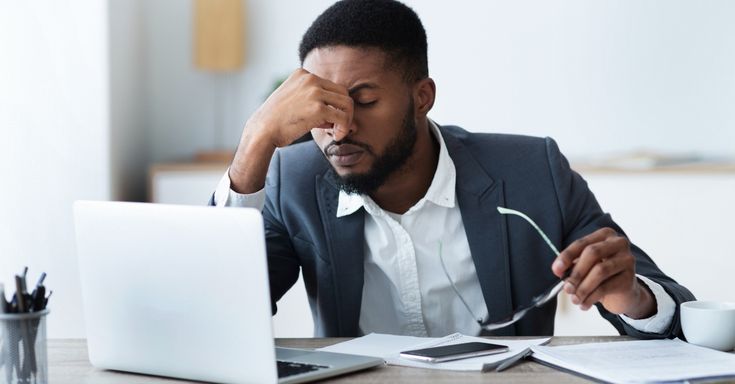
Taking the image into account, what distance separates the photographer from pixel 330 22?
1903 millimetres

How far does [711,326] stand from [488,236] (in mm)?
498

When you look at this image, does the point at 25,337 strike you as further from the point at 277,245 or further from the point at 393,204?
the point at 393,204

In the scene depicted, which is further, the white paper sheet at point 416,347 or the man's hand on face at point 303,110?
the man's hand on face at point 303,110

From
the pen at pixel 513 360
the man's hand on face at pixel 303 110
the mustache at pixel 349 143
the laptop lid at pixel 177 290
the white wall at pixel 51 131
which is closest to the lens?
the laptop lid at pixel 177 290

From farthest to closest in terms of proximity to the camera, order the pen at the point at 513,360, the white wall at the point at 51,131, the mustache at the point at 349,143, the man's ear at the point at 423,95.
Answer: the white wall at the point at 51,131, the man's ear at the point at 423,95, the mustache at the point at 349,143, the pen at the point at 513,360

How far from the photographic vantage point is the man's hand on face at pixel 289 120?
173 centimetres

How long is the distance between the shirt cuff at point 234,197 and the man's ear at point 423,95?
0.41 metres

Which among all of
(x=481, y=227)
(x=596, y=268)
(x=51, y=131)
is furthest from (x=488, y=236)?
(x=51, y=131)

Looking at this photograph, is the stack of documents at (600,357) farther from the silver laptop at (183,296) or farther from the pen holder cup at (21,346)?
the pen holder cup at (21,346)

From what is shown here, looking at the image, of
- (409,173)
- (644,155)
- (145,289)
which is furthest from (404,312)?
(644,155)

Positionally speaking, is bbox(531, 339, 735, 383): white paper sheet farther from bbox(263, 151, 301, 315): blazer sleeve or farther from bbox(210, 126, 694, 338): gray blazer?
bbox(263, 151, 301, 315): blazer sleeve

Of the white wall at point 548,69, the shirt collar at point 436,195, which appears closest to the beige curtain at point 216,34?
the white wall at point 548,69

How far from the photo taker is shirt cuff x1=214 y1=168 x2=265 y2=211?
5.79ft

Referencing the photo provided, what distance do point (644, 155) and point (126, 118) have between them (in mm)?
1940
